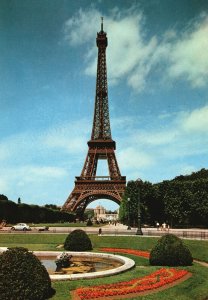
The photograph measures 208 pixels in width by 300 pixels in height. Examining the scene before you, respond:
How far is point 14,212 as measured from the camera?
60.0m

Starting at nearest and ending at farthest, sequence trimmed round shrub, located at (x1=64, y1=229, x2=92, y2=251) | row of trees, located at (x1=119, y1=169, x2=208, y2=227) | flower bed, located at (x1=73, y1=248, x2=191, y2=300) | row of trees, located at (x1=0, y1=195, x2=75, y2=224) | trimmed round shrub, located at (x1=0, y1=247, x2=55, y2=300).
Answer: trimmed round shrub, located at (x1=0, y1=247, x2=55, y2=300) < flower bed, located at (x1=73, y1=248, x2=191, y2=300) < trimmed round shrub, located at (x1=64, y1=229, x2=92, y2=251) < row of trees, located at (x1=119, y1=169, x2=208, y2=227) < row of trees, located at (x1=0, y1=195, x2=75, y2=224)

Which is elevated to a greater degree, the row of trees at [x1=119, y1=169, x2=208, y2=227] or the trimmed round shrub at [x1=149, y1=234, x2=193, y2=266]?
the row of trees at [x1=119, y1=169, x2=208, y2=227]

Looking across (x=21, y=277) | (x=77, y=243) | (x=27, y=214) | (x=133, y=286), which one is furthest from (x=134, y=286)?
(x=27, y=214)

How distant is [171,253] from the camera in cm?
1809

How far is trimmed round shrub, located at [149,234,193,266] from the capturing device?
18109 millimetres

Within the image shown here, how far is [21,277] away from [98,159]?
80064mm

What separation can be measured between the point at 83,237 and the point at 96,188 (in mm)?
56198

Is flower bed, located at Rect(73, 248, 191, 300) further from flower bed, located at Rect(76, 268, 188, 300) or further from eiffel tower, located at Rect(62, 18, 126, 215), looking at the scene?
eiffel tower, located at Rect(62, 18, 126, 215)

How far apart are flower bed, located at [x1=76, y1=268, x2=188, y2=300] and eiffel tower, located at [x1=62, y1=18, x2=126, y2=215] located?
6151 centimetres

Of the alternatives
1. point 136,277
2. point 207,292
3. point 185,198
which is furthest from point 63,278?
point 185,198

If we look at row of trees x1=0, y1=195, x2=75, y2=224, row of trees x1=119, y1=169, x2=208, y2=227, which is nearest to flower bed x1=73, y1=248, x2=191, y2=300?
row of trees x1=119, y1=169, x2=208, y2=227

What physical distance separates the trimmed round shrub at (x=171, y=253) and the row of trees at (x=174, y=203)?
33.2 meters

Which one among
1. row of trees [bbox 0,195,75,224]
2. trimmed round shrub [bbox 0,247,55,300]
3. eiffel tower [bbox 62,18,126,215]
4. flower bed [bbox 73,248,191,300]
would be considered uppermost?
eiffel tower [bbox 62,18,126,215]

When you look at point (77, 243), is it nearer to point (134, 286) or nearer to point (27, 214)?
point (134, 286)
